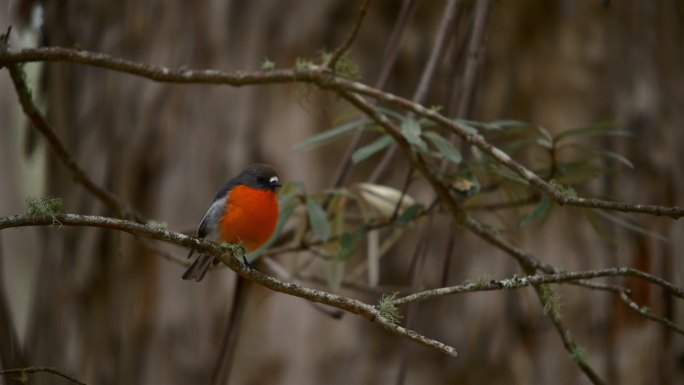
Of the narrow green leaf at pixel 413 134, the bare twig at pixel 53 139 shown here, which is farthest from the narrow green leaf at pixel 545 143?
the bare twig at pixel 53 139

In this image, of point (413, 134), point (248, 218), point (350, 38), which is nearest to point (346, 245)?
point (248, 218)

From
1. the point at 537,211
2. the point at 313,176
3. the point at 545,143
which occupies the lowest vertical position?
the point at 537,211

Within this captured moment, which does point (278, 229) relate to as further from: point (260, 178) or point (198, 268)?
point (198, 268)

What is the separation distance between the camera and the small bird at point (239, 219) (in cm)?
279

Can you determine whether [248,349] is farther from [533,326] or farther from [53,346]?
[533,326]

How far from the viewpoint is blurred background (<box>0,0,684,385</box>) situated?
4.09 meters

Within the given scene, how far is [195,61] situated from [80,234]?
1.22 m

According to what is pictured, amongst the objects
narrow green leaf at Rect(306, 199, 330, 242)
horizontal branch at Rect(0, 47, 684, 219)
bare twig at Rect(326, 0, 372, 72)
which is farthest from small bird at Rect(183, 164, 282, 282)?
bare twig at Rect(326, 0, 372, 72)

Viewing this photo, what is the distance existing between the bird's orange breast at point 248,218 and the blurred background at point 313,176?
1.02m

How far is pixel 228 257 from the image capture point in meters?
2.01

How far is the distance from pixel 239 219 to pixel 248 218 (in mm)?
33

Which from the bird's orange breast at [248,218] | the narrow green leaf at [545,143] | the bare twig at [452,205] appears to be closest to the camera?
the bare twig at [452,205]

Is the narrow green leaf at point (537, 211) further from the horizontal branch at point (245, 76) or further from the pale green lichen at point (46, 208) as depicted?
the pale green lichen at point (46, 208)

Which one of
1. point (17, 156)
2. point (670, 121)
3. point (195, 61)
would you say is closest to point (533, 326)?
point (670, 121)
